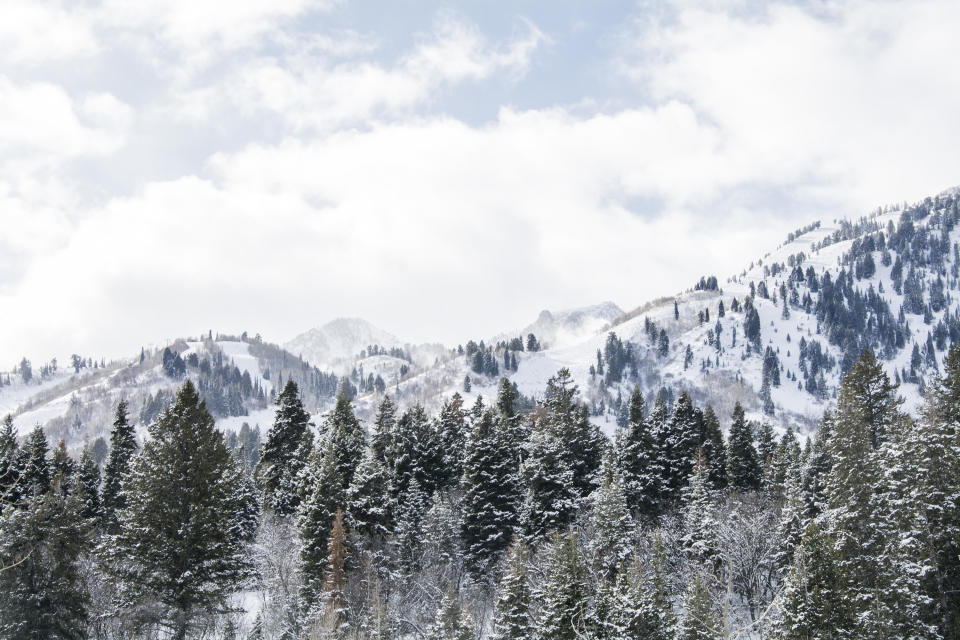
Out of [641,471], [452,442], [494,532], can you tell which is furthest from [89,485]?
[641,471]

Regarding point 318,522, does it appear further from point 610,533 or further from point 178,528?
point 610,533

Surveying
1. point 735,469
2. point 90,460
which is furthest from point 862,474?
point 90,460

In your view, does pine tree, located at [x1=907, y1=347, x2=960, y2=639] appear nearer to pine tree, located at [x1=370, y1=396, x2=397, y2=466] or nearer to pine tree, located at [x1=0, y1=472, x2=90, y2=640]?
pine tree, located at [x1=370, y1=396, x2=397, y2=466]

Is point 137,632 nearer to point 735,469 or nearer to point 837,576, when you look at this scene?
point 837,576

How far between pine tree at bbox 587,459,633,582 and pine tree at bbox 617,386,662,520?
9.55 m

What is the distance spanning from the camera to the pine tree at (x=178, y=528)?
30.5m

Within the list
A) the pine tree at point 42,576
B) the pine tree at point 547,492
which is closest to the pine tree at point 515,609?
the pine tree at point 547,492

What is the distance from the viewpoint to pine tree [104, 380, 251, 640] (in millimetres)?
30484

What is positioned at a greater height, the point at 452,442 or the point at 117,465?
the point at 452,442

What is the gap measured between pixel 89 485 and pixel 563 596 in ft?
154

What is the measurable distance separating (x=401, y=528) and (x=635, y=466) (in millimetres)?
20358

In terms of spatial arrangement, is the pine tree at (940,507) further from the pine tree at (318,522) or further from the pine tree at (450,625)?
the pine tree at (318,522)

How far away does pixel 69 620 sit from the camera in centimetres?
3328

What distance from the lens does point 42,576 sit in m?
33.4
